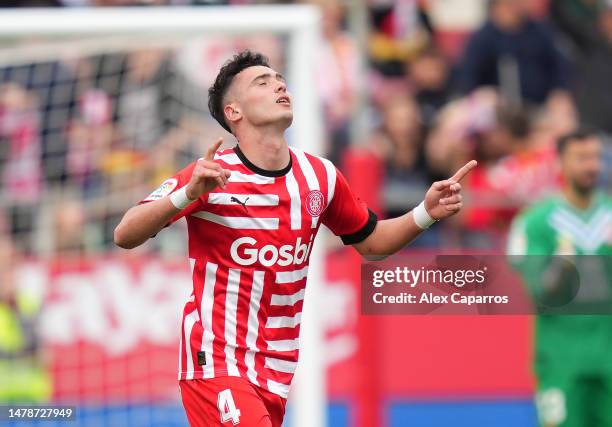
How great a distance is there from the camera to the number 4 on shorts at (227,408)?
15.5 ft

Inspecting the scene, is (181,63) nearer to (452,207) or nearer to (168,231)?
(168,231)

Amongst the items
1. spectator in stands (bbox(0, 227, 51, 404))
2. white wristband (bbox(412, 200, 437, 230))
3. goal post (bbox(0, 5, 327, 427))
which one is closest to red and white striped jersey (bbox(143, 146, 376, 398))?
white wristband (bbox(412, 200, 437, 230))

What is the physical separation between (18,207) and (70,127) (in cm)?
64

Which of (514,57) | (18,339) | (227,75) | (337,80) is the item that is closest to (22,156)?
(18,339)

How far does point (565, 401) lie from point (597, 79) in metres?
4.23

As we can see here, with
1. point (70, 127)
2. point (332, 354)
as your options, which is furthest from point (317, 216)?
point (332, 354)

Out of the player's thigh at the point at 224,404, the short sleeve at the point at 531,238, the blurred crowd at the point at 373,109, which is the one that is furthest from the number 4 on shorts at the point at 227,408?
the blurred crowd at the point at 373,109

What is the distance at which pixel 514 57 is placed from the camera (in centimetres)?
1124

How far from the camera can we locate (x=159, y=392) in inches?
324

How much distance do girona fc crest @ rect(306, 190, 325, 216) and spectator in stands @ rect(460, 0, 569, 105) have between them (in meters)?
6.34

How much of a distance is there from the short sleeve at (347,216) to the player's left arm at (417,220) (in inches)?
1.3

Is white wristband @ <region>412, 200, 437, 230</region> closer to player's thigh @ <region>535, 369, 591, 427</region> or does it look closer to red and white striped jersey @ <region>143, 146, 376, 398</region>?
red and white striped jersey @ <region>143, 146, 376, 398</region>

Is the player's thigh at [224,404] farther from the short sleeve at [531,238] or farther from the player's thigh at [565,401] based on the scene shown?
the player's thigh at [565,401]

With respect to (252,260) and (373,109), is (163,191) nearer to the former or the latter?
(252,260)
